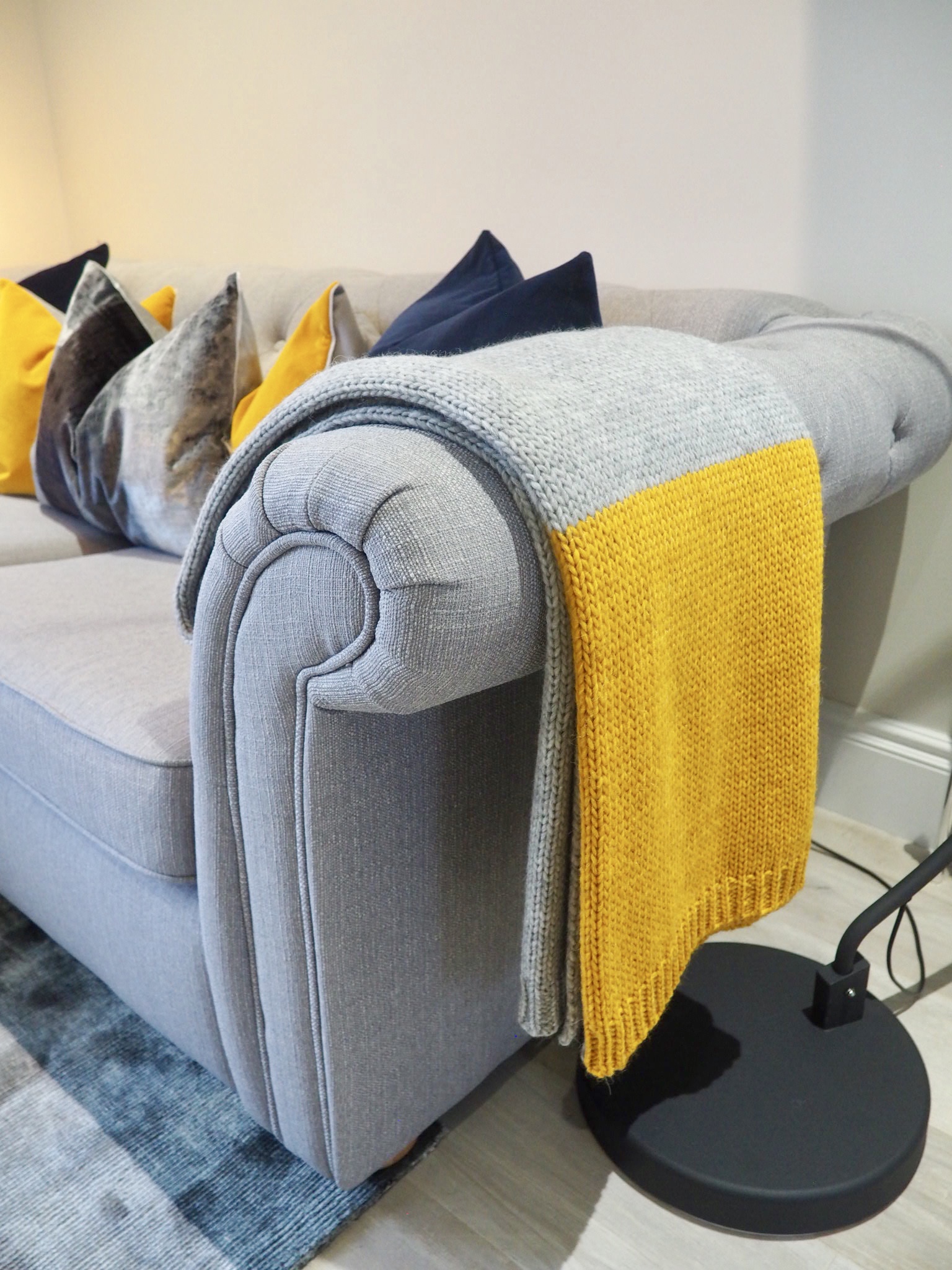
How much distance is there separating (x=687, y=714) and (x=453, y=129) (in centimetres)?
148

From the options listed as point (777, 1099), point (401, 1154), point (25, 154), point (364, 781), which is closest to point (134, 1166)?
point (401, 1154)

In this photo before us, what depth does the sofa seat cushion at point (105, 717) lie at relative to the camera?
893 millimetres

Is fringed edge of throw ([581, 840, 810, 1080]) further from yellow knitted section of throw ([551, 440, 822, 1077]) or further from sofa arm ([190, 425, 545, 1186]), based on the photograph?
sofa arm ([190, 425, 545, 1186])

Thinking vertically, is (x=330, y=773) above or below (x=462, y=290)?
below

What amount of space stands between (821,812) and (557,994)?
102cm

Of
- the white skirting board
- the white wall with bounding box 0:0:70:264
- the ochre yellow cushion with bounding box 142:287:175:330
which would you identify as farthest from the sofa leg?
the white wall with bounding box 0:0:70:264

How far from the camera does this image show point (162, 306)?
67.4 inches

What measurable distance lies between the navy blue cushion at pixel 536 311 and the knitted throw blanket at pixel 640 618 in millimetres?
208

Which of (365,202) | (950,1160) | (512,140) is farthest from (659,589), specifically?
(365,202)

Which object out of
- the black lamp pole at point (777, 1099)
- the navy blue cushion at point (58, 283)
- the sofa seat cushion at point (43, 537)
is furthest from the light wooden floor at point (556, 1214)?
the navy blue cushion at point (58, 283)

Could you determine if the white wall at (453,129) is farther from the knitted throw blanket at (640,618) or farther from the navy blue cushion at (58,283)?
the knitted throw blanket at (640,618)

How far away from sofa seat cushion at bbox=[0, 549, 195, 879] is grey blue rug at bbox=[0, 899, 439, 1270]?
0.90 feet

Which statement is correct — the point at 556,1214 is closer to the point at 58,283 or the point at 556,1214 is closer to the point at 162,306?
the point at 162,306

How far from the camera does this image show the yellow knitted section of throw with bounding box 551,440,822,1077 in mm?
605
